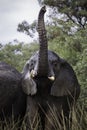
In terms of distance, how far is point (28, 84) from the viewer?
710 cm

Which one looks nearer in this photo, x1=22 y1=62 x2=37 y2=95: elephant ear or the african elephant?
the african elephant

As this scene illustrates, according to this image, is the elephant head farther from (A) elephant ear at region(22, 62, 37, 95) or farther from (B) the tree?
(B) the tree

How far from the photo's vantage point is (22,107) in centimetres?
762

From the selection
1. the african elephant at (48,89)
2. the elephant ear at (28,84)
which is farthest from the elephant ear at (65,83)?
the elephant ear at (28,84)

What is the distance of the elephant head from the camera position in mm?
6535

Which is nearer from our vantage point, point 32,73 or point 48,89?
point 32,73

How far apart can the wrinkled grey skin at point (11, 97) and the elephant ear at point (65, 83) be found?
2.10 feet

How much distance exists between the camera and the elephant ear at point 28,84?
698 centimetres

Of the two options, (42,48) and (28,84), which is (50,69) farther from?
(28,84)

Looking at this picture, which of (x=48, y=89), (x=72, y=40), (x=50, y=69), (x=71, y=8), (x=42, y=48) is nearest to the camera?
(x=42, y=48)

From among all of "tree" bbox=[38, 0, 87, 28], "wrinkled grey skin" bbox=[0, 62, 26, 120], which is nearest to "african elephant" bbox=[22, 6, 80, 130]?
"wrinkled grey skin" bbox=[0, 62, 26, 120]

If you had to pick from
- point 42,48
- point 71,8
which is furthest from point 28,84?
point 71,8

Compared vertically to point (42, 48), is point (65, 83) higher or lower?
lower

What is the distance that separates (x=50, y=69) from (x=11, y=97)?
1.05 m
